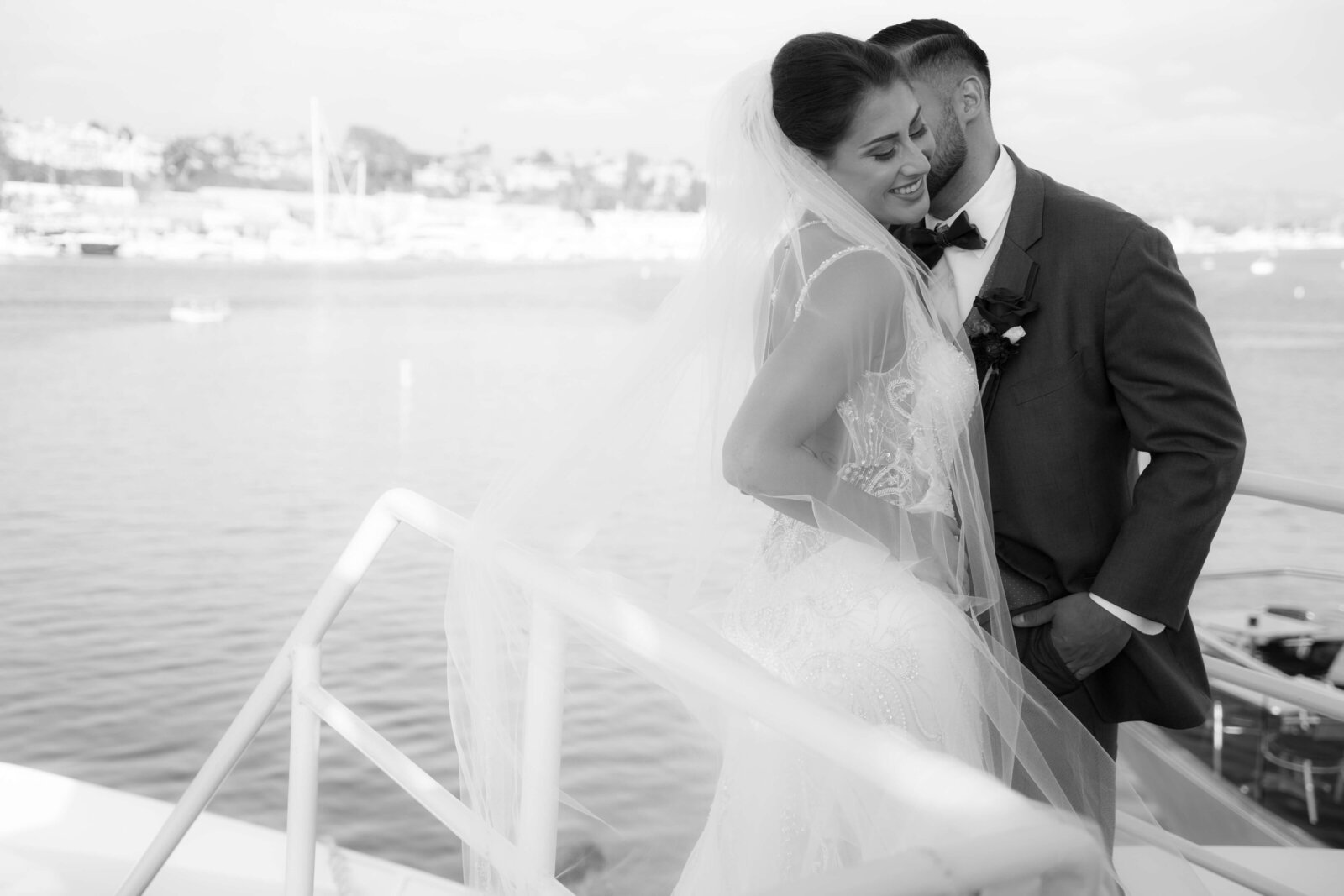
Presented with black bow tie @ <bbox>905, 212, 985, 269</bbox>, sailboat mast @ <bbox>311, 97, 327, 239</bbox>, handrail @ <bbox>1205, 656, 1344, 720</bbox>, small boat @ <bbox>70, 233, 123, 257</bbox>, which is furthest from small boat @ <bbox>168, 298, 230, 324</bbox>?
handrail @ <bbox>1205, 656, 1344, 720</bbox>

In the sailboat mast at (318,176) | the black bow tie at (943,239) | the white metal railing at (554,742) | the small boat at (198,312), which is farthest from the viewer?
the sailboat mast at (318,176)

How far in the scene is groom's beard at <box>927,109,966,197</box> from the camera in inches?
66.4

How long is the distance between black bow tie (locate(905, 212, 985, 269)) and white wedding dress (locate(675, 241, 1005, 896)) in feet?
0.55

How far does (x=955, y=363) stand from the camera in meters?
1.53

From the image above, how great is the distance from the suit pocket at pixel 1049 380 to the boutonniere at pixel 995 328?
1.4 inches

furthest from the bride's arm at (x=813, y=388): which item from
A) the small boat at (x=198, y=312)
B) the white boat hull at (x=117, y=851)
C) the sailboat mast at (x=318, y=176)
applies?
the sailboat mast at (x=318, y=176)

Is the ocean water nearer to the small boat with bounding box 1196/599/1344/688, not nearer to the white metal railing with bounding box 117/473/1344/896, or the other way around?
the white metal railing with bounding box 117/473/1344/896

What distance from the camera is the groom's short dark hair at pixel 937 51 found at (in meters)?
1.68

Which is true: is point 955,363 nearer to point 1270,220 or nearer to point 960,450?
point 960,450

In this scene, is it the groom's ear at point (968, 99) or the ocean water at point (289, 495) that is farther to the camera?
the ocean water at point (289, 495)

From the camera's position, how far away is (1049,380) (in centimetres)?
155

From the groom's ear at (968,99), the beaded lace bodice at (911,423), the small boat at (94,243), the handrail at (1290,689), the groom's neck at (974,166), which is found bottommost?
the small boat at (94,243)

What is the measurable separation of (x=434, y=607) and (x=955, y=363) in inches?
353

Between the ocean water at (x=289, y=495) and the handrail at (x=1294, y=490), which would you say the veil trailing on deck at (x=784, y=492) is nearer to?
the ocean water at (x=289, y=495)
